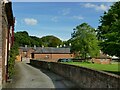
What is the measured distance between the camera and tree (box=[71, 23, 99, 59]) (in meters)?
95.2

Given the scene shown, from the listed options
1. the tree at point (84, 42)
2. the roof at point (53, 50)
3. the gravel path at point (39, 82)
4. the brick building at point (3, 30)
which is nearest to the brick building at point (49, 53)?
the roof at point (53, 50)

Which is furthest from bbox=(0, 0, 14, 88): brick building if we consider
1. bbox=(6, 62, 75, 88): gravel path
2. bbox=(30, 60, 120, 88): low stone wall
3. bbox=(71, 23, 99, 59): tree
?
bbox=(71, 23, 99, 59): tree

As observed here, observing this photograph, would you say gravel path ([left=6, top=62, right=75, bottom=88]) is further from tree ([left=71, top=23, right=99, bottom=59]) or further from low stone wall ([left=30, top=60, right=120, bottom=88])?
tree ([left=71, top=23, right=99, bottom=59])

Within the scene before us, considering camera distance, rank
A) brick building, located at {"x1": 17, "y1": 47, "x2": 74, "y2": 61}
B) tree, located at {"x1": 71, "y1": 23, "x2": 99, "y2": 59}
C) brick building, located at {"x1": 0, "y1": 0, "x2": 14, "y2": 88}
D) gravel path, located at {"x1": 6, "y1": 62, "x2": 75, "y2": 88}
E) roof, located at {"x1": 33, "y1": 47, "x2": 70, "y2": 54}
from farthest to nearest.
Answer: roof, located at {"x1": 33, "y1": 47, "x2": 70, "y2": 54} < brick building, located at {"x1": 17, "y1": 47, "x2": 74, "y2": 61} < tree, located at {"x1": 71, "y1": 23, "x2": 99, "y2": 59} < gravel path, located at {"x1": 6, "y1": 62, "x2": 75, "y2": 88} < brick building, located at {"x1": 0, "y1": 0, "x2": 14, "y2": 88}

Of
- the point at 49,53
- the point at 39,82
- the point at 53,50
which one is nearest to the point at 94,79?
the point at 39,82

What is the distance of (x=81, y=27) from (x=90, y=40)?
5.68 m

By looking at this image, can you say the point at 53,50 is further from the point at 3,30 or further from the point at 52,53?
the point at 3,30

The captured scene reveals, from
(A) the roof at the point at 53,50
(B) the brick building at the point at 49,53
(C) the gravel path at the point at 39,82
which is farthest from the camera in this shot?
(A) the roof at the point at 53,50

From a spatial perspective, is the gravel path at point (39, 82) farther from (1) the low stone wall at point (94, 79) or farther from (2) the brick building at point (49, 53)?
(2) the brick building at point (49, 53)

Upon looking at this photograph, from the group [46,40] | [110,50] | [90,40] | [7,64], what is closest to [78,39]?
[90,40]

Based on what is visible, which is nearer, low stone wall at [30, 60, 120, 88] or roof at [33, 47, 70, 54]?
low stone wall at [30, 60, 120, 88]

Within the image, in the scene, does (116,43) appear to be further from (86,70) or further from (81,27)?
(81,27)

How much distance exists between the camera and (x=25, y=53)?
134875 mm

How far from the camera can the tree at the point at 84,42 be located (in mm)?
95188
